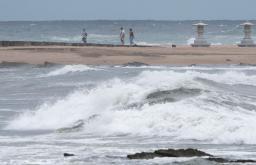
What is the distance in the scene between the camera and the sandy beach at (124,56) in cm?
3488

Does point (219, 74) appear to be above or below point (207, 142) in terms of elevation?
above

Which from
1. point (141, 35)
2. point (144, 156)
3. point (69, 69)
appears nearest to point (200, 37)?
point (69, 69)

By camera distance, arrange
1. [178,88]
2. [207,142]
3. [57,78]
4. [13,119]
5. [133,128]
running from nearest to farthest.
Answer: [207,142] < [133,128] < [13,119] < [178,88] < [57,78]

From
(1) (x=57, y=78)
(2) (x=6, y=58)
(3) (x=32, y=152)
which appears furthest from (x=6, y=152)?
(2) (x=6, y=58)

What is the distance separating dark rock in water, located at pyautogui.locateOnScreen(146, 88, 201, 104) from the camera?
65.8ft

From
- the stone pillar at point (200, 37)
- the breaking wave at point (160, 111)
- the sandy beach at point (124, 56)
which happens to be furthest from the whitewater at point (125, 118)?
the stone pillar at point (200, 37)

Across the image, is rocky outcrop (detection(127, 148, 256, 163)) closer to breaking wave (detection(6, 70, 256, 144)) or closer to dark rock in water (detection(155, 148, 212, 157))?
dark rock in water (detection(155, 148, 212, 157))

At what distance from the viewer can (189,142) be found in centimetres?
1599

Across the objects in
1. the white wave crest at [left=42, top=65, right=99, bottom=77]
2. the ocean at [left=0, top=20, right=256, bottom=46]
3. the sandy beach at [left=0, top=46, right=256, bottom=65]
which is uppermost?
the ocean at [left=0, top=20, right=256, bottom=46]

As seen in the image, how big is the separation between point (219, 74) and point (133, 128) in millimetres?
11888

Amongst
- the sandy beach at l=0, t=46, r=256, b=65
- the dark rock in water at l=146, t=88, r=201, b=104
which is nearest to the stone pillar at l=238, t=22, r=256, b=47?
the sandy beach at l=0, t=46, r=256, b=65

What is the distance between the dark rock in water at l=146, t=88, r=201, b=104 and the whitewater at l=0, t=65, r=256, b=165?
23 mm

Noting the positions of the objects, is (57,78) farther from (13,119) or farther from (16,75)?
(13,119)

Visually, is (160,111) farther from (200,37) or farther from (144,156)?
(200,37)
